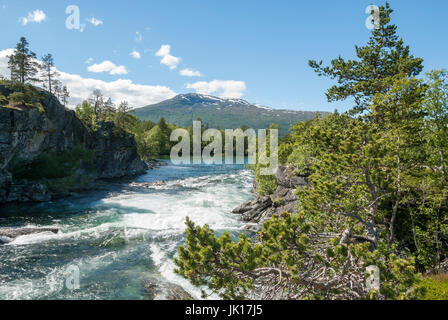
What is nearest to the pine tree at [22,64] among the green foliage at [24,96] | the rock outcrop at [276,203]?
the green foliage at [24,96]

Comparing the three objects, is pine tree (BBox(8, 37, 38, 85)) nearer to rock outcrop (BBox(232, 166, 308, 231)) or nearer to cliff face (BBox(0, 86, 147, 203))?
cliff face (BBox(0, 86, 147, 203))

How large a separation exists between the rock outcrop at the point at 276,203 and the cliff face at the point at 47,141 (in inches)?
1067

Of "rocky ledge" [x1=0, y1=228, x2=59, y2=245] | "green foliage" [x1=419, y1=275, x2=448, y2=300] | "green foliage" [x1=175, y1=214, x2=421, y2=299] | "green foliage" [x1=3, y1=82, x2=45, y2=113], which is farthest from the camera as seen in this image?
"green foliage" [x1=3, y1=82, x2=45, y2=113]

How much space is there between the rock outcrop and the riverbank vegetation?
11.0 metres

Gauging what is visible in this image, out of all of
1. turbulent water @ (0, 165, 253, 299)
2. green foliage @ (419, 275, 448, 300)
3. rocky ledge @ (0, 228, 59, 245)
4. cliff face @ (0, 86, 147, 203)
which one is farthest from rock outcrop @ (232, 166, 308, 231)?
cliff face @ (0, 86, 147, 203)

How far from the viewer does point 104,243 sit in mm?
19594

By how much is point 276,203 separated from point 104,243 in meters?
16.8

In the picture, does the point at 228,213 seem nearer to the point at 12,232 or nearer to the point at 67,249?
the point at 67,249

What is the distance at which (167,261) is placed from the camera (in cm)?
1648

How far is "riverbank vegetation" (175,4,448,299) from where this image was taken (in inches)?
256

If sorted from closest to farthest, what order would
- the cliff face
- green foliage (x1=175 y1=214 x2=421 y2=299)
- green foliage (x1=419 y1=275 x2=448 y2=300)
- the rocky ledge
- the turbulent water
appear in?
green foliage (x1=175 y1=214 x2=421 y2=299) < green foliage (x1=419 y1=275 x2=448 y2=300) < the turbulent water < the rocky ledge < the cliff face

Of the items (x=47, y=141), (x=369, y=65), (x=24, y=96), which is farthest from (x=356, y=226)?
(x=47, y=141)
